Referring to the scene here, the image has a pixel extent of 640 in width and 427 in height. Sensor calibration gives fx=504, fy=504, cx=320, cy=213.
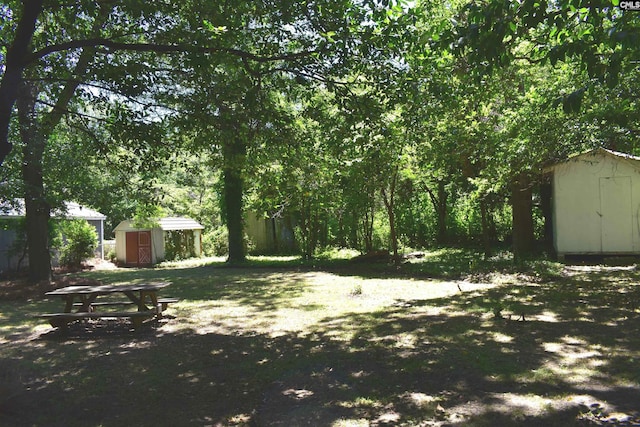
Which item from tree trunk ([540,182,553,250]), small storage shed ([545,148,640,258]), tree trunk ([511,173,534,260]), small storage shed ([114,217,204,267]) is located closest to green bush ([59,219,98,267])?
small storage shed ([114,217,204,267])

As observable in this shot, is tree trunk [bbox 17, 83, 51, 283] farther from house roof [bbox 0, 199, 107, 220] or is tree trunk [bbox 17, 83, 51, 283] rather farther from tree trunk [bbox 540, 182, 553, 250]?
tree trunk [bbox 540, 182, 553, 250]

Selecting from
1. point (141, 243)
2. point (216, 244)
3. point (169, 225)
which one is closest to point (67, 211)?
point (141, 243)

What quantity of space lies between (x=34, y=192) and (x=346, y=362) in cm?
1099

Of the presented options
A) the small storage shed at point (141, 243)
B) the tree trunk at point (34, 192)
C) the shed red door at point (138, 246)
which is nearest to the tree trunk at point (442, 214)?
the small storage shed at point (141, 243)

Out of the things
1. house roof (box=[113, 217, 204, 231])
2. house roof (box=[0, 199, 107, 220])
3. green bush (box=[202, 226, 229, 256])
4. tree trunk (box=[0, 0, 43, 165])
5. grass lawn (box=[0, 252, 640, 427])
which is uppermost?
tree trunk (box=[0, 0, 43, 165])

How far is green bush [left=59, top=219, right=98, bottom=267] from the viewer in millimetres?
22109

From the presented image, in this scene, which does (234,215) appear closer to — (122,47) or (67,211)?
(67,211)

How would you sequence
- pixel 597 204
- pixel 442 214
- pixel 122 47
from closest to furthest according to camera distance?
pixel 122 47, pixel 597 204, pixel 442 214

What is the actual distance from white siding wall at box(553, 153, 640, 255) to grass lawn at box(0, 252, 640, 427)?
440cm

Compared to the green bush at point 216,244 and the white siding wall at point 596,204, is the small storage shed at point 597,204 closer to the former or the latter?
the white siding wall at point 596,204

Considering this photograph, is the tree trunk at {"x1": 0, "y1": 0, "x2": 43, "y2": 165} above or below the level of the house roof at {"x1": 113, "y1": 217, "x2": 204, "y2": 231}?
above

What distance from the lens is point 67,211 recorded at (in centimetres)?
1548

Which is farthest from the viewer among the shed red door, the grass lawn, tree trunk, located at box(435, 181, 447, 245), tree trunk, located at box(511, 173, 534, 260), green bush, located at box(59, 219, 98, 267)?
tree trunk, located at box(435, 181, 447, 245)

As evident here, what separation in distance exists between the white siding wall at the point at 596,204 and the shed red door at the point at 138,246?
1813 cm
